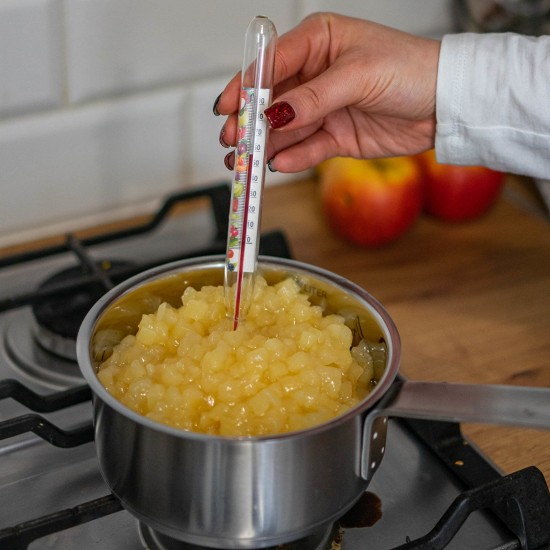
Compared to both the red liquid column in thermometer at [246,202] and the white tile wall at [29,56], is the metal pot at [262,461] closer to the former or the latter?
the red liquid column in thermometer at [246,202]

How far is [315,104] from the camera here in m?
0.80

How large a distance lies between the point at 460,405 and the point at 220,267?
11.4 inches

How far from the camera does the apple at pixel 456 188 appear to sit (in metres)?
1.23

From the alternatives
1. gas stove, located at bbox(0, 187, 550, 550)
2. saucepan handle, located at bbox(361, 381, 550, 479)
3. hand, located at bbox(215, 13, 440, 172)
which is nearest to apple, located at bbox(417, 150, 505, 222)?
hand, located at bbox(215, 13, 440, 172)

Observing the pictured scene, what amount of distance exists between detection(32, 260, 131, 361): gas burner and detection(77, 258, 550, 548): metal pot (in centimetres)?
27

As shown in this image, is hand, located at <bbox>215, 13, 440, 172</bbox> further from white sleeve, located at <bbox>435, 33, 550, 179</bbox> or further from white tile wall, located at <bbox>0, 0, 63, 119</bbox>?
white tile wall, located at <bbox>0, 0, 63, 119</bbox>

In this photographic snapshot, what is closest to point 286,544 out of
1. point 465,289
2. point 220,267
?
point 220,267

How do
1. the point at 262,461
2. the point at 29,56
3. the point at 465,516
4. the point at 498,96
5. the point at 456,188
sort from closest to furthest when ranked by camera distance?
the point at 262,461 < the point at 465,516 < the point at 498,96 < the point at 29,56 < the point at 456,188

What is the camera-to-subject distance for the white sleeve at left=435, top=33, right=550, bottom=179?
93 cm


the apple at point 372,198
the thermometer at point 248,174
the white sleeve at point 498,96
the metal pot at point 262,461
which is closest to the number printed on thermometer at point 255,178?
the thermometer at point 248,174

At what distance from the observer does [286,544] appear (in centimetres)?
72

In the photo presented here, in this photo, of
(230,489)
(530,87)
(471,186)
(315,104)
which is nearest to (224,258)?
(315,104)

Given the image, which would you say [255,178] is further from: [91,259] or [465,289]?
[465,289]

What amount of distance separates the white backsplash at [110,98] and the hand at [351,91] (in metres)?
0.26
